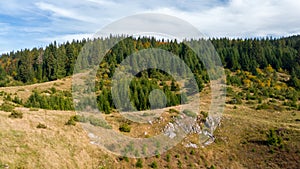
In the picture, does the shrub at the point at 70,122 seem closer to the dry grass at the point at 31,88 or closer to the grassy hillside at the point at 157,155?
the grassy hillside at the point at 157,155

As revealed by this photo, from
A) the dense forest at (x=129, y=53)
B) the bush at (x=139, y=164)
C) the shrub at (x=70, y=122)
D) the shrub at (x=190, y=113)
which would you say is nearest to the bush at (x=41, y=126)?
the shrub at (x=70, y=122)

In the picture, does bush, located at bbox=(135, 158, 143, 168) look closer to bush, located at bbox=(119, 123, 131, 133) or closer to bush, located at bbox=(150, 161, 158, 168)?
bush, located at bbox=(150, 161, 158, 168)

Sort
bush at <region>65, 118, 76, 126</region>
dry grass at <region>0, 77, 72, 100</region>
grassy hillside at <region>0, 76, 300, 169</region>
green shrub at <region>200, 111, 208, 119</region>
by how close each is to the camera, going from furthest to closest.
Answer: dry grass at <region>0, 77, 72, 100</region>, green shrub at <region>200, 111, 208, 119</region>, bush at <region>65, 118, 76, 126</region>, grassy hillside at <region>0, 76, 300, 169</region>

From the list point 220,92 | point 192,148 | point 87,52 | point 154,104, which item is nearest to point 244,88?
point 220,92

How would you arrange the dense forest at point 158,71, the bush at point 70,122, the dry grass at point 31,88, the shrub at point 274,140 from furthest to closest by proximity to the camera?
the dense forest at point 158,71 < the dry grass at point 31,88 < the shrub at point 274,140 < the bush at point 70,122

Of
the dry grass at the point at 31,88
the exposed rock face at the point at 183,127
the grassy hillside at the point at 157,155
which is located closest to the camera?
the grassy hillside at the point at 157,155

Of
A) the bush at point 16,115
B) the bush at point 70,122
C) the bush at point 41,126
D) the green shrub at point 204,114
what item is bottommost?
the green shrub at point 204,114

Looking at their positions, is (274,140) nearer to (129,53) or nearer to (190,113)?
(190,113)

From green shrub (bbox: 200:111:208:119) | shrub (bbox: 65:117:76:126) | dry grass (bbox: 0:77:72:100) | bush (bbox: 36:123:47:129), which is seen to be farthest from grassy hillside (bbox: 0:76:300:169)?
dry grass (bbox: 0:77:72:100)

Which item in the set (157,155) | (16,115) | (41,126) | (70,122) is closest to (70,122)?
(70,122)

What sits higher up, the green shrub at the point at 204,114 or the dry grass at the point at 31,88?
the dry grass at the point at 31,88

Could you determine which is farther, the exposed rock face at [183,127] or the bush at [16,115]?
the exposed rock face at [183,127]
